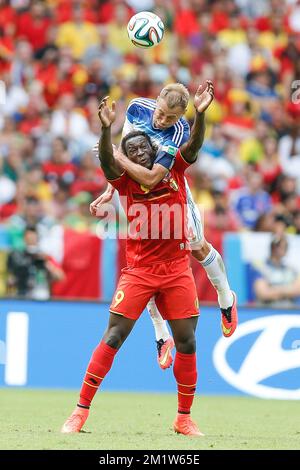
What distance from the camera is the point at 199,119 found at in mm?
8234

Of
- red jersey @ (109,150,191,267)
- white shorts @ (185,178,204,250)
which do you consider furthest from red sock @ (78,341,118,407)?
white shorts @ (185,178,204,250)

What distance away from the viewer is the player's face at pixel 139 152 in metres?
8.55

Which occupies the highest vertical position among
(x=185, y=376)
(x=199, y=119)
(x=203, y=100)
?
(x=203, y=100)

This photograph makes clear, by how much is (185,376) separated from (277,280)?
194 inches

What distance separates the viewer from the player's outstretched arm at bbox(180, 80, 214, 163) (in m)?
8.22

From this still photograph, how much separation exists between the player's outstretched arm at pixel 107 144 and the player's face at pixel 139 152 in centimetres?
15

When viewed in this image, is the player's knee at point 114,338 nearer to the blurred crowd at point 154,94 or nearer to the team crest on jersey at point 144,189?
the team crest on jersey at point 144,189

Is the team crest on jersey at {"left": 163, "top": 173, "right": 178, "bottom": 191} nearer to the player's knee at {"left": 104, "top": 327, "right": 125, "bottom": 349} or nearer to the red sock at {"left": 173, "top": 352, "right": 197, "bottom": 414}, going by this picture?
the player's knee at {"left": 104, "top": 327, "right": 125, "bottom": 349}

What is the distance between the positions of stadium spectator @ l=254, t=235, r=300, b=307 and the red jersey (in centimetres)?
477

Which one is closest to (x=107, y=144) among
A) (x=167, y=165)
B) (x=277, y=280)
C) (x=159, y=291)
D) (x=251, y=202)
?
(x=167, y=165)

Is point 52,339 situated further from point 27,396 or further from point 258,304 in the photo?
point 258,304

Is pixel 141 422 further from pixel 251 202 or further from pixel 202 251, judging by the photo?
pixel 251 202

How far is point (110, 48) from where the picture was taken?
18.5 meters

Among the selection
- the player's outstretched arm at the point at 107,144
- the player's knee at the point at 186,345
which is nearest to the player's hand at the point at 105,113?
the player's outstretched arm at the point at 107,144
